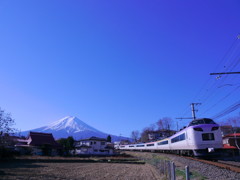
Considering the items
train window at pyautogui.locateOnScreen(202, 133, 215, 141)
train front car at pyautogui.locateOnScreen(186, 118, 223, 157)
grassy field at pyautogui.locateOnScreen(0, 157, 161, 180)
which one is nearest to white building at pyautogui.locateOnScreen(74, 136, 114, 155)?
grassy field at pyautogui.locateOnScreen(0, 157, 161, 180)

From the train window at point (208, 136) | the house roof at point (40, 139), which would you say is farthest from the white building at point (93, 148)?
the train window at point (208, 136)

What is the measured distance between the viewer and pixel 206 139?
15852 millimetres

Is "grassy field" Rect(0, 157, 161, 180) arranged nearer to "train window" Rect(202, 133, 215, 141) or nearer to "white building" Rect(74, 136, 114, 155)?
"train window" Rect(202, 133, 215, 141)

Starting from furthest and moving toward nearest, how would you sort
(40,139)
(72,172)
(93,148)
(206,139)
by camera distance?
(93,148), (40,139), (72,172), (206,139)

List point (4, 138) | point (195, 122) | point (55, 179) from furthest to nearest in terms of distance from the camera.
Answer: point (4, 138) → point (195, 122) → point (55, 179)

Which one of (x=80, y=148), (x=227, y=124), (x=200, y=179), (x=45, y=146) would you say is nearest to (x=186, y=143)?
(x=200, y=179)

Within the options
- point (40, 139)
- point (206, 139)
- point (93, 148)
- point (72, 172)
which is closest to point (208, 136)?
point (206, 139)

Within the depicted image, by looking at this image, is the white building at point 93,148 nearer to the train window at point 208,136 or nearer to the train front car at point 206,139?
the train front car at point 206,139

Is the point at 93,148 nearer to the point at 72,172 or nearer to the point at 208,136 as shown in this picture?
the point at 72,172

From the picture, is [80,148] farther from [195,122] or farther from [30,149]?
[195,122]

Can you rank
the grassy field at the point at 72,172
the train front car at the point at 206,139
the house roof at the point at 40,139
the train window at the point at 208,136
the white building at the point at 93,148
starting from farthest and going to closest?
1. the white building at the point at 93,148
2. the house roof at the point at 40,139
3. the train window at the point at 208,136
4. the train front car at the point at 206,139
5. the grassy field at the point at 72,172

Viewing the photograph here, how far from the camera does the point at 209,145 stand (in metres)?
15.8

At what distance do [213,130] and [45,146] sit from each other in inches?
1483

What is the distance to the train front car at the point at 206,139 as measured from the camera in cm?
1572
